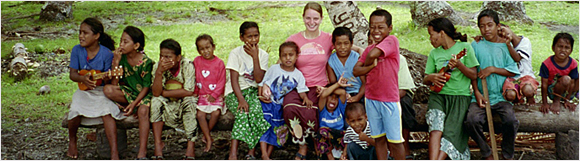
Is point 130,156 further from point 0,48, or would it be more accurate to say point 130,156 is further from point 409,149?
point 0,48

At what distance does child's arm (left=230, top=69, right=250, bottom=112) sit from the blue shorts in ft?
4.07

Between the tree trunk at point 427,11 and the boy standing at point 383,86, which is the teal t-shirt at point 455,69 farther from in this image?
the tree trunk at point 427,11

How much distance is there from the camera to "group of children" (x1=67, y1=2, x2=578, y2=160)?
15.9 ft

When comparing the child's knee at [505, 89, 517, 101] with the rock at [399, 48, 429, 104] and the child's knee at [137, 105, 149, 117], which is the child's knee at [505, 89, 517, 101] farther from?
the child's knee at [137, 105, 149, 117]

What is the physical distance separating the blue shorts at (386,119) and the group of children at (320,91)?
23cm

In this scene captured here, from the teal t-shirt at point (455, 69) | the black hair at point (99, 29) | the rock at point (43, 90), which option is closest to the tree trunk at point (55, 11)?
the rock at point (43, 90)

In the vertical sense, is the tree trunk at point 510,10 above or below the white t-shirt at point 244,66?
above

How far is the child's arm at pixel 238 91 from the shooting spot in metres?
5.11

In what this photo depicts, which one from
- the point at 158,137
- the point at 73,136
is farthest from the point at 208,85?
the point at 73,136

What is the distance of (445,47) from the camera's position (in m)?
4.95

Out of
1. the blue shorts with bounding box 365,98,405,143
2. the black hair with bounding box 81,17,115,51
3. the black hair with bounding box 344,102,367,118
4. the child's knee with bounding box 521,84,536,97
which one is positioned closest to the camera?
the blue shorts with bounding box 365,98,405,143

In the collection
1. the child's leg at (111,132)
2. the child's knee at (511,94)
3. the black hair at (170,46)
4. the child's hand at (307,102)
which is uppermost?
the black hair at (170,46)

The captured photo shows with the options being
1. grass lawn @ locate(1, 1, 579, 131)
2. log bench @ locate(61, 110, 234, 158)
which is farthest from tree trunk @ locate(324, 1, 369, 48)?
log bench @ locate(61, 110, 234, 158)

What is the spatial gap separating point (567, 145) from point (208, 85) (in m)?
3.23
